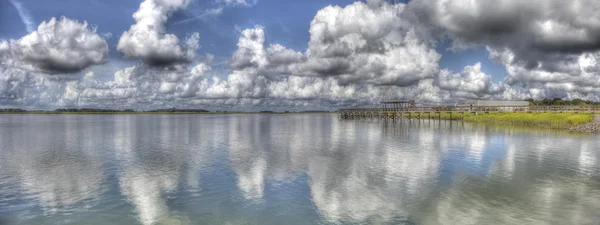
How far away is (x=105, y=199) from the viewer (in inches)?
680

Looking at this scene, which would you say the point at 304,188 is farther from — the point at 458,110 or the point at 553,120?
the point at 458,110

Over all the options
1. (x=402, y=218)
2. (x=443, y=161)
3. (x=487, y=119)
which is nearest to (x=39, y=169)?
(x=402, y=218)

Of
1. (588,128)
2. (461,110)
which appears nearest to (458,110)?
(461,110)

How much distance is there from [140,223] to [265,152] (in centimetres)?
2084

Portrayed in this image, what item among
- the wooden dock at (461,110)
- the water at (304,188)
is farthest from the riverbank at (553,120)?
the water at (304,188)

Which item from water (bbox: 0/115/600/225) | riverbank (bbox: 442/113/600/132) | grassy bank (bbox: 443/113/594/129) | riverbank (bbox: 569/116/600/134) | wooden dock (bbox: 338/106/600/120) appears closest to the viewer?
water (bbox: 0/115/600/225)

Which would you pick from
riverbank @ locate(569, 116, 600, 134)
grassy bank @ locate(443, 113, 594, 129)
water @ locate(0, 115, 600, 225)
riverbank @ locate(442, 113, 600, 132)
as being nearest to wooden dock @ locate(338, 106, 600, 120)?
grassy bank @ locate(443, 113, 594, 129)

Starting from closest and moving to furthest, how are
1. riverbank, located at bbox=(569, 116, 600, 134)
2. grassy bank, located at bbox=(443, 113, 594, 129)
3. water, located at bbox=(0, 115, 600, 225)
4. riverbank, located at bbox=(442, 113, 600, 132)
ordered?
water, located at bbox=(0, 115, 600, 225), riverbank, located at bbox=(569, 116, 600, 134), riverbank, located at bbox=(442, 113, 600, 132), grassy bank, located at bbox=(443, 113, 594, 129)

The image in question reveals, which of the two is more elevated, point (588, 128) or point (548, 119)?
point (548, 119)

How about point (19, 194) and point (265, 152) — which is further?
point (265, 152)

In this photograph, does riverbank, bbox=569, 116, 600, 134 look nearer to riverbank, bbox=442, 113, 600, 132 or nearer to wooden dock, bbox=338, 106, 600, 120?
riverbank, bbox=442, 113, 600, 132

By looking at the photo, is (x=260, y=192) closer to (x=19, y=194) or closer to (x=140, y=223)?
(x=140, y=223)

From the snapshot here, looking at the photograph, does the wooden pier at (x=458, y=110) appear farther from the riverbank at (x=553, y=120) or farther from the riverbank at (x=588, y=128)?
the riverbank at (x=588, y=128)

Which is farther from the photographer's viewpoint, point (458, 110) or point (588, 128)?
point (458, 110)
